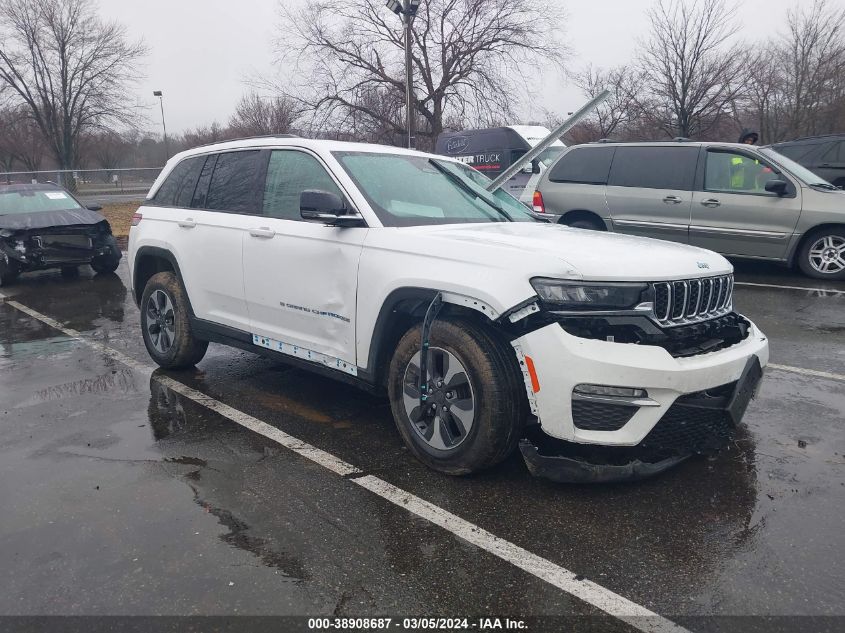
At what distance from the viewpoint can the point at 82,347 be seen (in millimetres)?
6586

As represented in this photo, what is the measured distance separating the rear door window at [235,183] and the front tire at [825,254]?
24.0 feet

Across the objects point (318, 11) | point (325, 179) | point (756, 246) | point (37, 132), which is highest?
point (318, 11)

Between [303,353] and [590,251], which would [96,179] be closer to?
[303,353]

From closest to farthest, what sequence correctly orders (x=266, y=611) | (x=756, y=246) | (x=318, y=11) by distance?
1. (x=266, y=611)
2. (x=756, y=246)
3. (x=318, y=11)

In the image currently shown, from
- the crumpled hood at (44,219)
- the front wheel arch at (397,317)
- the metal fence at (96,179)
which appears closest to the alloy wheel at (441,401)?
the front wheel arch at (397,317)

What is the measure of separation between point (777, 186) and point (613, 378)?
23.0 feet

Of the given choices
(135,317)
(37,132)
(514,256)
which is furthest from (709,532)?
(37,132)

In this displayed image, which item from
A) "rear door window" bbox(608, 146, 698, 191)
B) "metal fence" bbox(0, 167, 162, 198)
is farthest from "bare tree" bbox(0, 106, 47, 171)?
"rear door window" bbox(608, 146, 698, 191)

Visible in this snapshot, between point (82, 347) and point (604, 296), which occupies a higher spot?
point (604, 296)

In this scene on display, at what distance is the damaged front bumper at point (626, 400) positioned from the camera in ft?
9.89

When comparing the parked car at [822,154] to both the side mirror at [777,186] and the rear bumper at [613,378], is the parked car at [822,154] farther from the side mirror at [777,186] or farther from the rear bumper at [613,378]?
the rear bumper at [613,378]

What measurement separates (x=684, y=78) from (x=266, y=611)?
3091 cm

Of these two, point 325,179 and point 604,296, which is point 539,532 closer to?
point 604,296

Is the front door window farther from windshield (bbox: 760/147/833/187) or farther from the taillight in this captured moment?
the taillight
